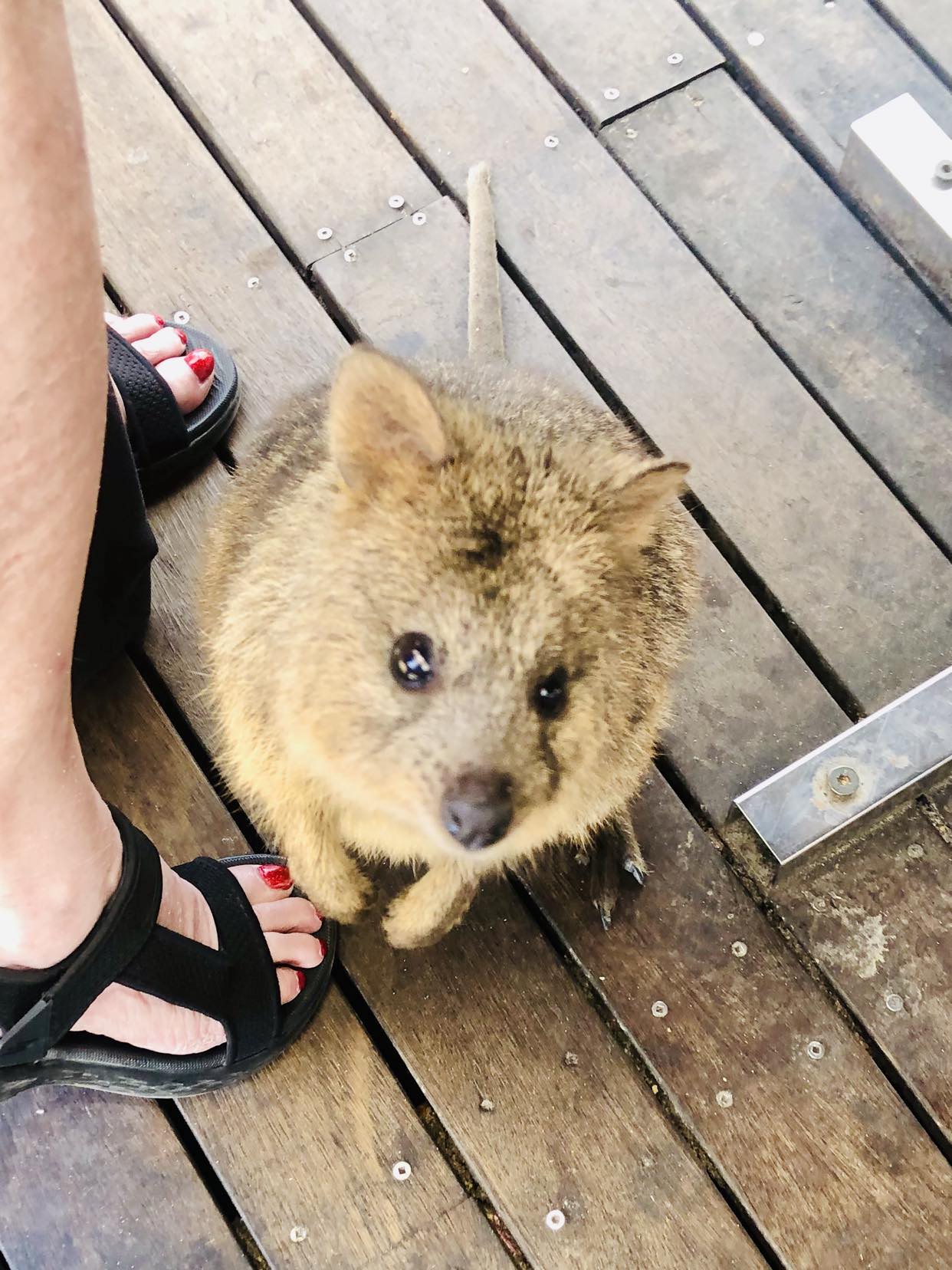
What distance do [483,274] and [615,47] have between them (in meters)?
0.73

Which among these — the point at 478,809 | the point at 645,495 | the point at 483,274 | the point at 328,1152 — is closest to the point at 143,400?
the point at 483,274

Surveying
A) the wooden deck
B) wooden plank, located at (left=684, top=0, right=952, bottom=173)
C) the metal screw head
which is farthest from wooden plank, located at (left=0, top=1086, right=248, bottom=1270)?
wooden plank, located at (left=684, top=0, right=952, bottom=173)

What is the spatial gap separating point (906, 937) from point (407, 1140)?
0.95 meters

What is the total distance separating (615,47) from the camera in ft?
9.31

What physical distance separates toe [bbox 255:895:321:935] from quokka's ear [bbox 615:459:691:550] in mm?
951

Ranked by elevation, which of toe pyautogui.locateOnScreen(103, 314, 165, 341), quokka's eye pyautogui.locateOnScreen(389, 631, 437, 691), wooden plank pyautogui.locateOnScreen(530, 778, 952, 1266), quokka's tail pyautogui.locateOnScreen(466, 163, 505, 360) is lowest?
wooden plank pyautogui.locateOnScreen(530, 778, 952, 1266)

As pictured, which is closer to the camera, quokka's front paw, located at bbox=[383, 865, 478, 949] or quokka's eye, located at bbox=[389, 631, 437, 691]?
quokka's eye, located at bbox=[389, 631, 437, 691]

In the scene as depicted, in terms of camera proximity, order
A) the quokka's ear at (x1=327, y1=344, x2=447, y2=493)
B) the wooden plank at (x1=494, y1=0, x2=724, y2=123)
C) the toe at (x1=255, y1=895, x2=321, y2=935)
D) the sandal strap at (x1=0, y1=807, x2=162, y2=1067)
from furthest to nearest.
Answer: the wooden plank at (x1=494, y1=0, x2=724, y2=123), the toe at (x1=255, y1=895, x2=321, y2=935), the sandal strap at (x1=0, y1=807, x2=162, y2=1067), the quokka's ear at (x1=327, y1=344, x2=447, y2=493)

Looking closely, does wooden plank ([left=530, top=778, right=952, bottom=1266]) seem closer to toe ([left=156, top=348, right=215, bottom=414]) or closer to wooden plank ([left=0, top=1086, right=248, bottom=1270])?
wooden plank ([left=0, top=1086, right=248, bottom=1270])

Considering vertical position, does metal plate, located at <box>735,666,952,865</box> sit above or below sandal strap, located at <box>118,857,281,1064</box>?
below

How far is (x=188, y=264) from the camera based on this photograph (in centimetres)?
264

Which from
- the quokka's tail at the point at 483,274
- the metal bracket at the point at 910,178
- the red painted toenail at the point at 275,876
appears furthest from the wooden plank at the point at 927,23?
the red painted toenail at the point at 275,876

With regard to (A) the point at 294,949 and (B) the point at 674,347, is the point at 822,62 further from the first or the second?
(A) the point at 294,949

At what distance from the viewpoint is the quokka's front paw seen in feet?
6.39
